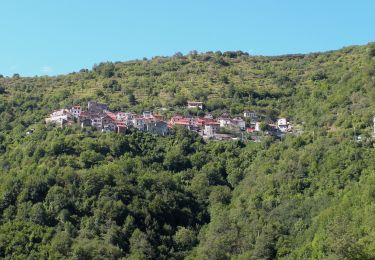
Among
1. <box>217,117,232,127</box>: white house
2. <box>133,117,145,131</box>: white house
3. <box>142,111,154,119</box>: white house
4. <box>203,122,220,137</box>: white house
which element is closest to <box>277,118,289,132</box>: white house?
<box>217,117,232,127</box>: white house

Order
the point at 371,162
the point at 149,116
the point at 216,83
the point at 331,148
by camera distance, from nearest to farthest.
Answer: the point at 371,162
the point at 331,148
the point at 149,116
the point at 216,83

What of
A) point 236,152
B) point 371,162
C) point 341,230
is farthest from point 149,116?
point 341,230

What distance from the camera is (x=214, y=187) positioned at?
2835 inches

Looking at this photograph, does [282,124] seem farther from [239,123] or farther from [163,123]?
[163,123]

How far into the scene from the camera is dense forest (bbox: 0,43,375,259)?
57406 millimetres

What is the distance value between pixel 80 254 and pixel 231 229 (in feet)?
45.6

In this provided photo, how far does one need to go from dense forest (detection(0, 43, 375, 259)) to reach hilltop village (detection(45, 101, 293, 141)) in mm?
2306

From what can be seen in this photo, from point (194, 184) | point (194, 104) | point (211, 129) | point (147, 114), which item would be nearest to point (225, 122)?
point (211, 129)

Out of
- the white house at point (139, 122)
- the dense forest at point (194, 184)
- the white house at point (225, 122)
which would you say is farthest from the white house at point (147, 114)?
the white house at point (225, 122)

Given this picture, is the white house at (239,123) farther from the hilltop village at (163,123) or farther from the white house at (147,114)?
the white house at (147,114)

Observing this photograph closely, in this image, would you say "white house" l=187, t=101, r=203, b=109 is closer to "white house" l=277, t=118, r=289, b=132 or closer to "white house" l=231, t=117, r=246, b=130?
"white house" l=231, t=117, r=246, b=130

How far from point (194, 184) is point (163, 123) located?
17.2 meters

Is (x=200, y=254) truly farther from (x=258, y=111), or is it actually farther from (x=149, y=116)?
(x=258, y=111)

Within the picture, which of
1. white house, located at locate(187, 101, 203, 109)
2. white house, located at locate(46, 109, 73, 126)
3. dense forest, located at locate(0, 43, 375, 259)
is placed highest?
white house, located at locate(187, 101, 203, 109)
